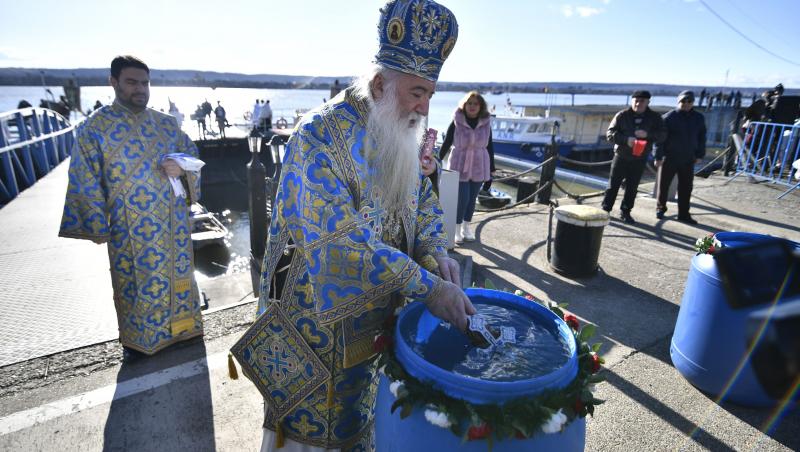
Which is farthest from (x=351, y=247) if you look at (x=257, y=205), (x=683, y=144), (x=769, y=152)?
(x=769, y=152)

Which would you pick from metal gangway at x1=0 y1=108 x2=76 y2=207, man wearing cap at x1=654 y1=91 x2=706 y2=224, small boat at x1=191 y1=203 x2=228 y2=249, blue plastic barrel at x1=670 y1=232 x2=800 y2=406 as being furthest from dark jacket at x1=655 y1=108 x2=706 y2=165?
small boat at x1=191 y1=203 x2=228 y2=249

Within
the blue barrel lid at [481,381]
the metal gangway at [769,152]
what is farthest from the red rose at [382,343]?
the metal gangway at [769,152]

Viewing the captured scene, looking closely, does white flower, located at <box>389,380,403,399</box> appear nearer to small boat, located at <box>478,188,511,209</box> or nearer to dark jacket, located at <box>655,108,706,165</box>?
dark jacket, located at <box>655,108,706,165</box>

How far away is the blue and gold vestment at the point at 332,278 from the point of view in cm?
133

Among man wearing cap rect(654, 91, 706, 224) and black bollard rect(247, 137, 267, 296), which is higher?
man wearing cap rect(654, 91, 706, 224)

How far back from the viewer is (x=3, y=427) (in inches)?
95.2

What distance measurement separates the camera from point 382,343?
57.7 inches

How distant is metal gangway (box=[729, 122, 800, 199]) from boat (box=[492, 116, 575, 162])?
46.2 feet

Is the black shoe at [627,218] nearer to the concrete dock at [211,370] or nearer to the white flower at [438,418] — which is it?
the concrete dock at [211,370]

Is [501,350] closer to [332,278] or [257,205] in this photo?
[332,278]

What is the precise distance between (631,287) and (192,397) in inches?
167

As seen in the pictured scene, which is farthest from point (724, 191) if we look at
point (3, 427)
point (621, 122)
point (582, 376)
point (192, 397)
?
point (3, 427)

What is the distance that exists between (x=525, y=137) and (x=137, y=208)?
2451 centimetres

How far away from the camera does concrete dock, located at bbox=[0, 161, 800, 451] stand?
95.0 inches
